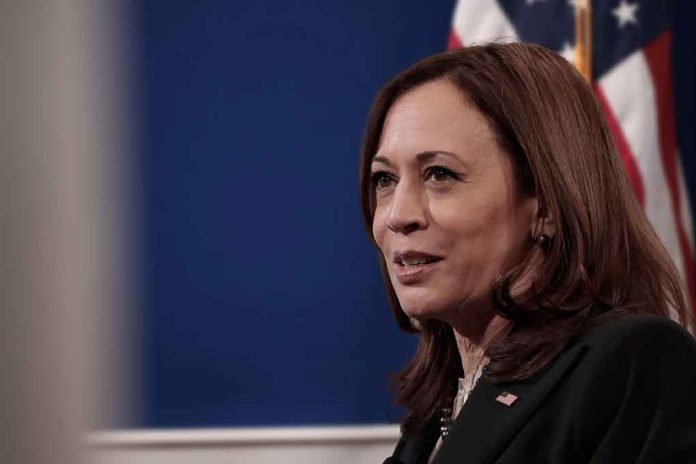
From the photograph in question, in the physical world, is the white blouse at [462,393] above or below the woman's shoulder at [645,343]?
below

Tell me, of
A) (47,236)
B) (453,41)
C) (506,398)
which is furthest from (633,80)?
(47,236)

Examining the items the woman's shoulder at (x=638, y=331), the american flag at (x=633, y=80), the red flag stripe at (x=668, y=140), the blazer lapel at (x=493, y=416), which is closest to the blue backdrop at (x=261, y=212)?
the american flag at (x=633, y=80)

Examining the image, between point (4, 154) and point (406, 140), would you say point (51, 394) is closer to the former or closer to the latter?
point (4, 154)

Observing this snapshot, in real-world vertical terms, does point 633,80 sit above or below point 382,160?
above

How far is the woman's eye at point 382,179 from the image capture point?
1.36 m

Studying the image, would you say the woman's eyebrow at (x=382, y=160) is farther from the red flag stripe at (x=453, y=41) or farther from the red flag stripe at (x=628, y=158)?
the red flag stripe at (x=628, y=158)

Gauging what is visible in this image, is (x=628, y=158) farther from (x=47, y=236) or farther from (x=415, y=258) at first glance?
(x=47, y=236)

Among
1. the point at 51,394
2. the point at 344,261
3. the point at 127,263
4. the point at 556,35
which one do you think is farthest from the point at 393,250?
the point at 556,35

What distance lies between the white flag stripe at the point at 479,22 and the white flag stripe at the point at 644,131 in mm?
350

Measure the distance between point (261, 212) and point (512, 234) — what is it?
5.19 ft

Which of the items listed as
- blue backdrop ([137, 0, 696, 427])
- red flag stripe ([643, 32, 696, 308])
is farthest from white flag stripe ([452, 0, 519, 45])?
red flag stripe ([643, 32, 696, 308])

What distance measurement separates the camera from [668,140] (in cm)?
293

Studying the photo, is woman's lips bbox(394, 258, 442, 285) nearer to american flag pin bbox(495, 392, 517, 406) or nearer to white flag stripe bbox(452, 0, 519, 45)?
american flag pin bbox(495, 392, 517, 406)

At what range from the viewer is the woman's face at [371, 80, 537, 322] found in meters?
1.26
